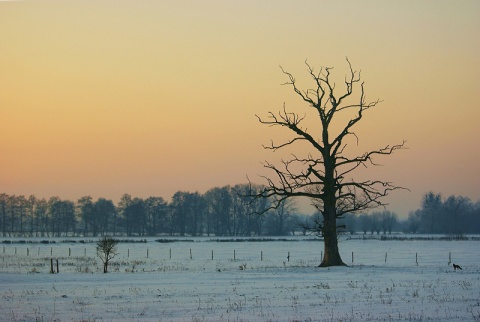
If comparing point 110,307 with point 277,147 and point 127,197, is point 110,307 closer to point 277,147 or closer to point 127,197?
point 277,147

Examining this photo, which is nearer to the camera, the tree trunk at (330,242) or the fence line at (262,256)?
the tree trunk at (330,242)

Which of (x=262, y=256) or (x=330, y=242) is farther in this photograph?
(x=262, y=256)

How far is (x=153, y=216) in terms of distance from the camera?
592 feet

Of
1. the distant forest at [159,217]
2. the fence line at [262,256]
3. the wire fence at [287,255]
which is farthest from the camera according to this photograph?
the distant forest at [159,217]

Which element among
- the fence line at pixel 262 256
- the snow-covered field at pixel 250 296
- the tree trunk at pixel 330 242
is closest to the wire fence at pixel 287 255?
the fence line at pixel 262 256

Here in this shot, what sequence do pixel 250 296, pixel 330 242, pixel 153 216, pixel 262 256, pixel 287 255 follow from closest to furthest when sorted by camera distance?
1. pixel 250 296
2. pixel 330 242
3. pixel 262 256
4. pixel 287 255
5. pixel 153 216

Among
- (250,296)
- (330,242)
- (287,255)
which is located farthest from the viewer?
(287,255)

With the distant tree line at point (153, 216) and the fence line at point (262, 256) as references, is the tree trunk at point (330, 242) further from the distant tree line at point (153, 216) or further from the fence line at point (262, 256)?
the distant tree line at point (153, 216)

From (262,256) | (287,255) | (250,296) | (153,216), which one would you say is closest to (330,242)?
(250,296)

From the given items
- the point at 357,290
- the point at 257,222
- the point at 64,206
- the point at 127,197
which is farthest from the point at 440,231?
the point at 357,290

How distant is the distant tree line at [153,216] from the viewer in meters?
176

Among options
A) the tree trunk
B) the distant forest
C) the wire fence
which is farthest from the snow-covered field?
the distant forest

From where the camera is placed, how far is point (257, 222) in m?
172

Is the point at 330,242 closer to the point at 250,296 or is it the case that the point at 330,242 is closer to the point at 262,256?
the point at 250,296
